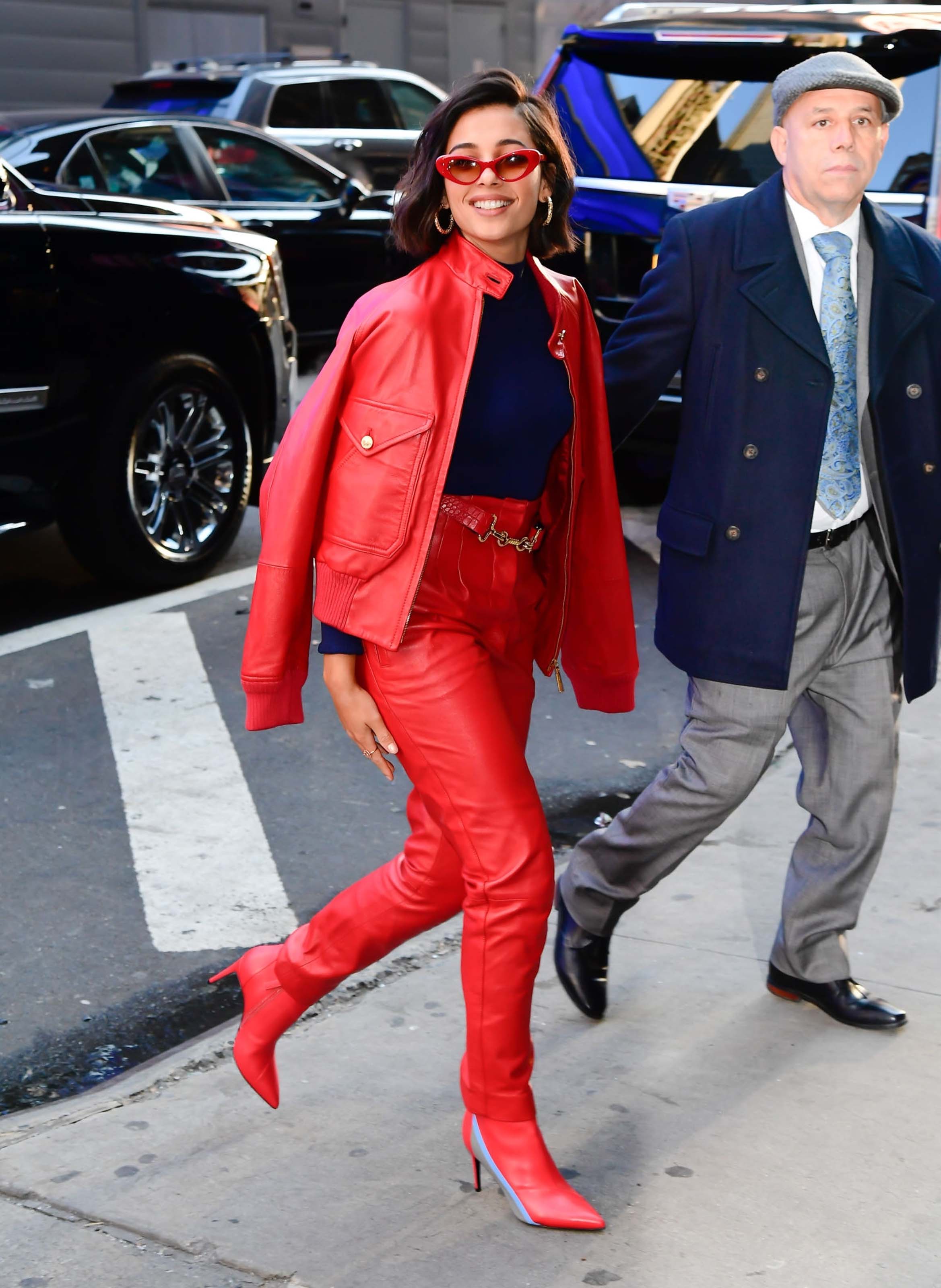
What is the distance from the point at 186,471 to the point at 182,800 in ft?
7.63

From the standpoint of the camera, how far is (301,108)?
13.5 metres

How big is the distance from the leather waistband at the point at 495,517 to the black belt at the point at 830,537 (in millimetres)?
684

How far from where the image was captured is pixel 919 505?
3.32 metres

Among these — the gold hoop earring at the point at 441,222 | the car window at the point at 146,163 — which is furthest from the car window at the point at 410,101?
the gold hoop earring at the point at 441,222

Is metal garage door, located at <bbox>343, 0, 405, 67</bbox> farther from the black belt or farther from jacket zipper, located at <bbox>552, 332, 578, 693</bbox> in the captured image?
jacket zipper, located at <bbox>552, 332, 578, 693</bbox>

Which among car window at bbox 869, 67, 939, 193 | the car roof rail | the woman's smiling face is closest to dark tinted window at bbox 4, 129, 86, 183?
car window at bbox 869, 67, 939, 193

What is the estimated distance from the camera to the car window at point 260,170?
32.6ft

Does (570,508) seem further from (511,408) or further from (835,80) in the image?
(835,80)

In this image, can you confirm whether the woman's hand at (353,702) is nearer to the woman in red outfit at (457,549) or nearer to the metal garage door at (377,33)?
the woman in red outfit at (457,549)

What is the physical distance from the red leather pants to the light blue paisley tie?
71cm

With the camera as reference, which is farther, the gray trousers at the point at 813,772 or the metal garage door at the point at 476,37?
the metal garage door at the point at 476,37

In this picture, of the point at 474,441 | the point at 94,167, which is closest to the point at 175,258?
the point at 94,167

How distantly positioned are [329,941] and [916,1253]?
3.56 ft

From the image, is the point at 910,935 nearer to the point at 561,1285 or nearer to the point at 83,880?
the point at 561,1285
